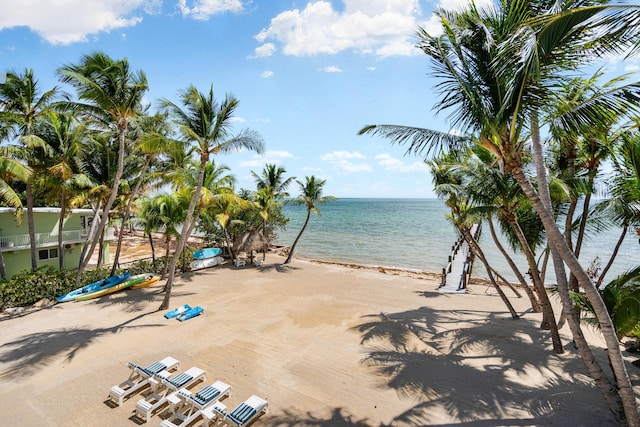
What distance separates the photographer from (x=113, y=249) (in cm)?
2689

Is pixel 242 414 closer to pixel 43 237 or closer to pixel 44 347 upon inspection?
A: pixel 44 347

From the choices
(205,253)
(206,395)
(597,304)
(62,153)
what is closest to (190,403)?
(206,395)

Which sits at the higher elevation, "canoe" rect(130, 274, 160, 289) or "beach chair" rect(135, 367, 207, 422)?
"beach chair" rect(135, 367, 207, 422)

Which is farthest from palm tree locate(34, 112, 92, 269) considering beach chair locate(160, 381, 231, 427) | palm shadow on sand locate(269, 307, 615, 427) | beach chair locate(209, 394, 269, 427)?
palm shadow on sand locate(269, 307, 615, 427)

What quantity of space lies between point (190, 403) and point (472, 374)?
19.8ft

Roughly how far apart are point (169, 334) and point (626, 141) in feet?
37.6

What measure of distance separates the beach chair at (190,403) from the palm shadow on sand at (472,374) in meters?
1.21

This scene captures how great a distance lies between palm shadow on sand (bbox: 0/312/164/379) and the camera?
7.58 metres

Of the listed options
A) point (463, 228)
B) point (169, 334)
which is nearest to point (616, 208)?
point (463, 228)

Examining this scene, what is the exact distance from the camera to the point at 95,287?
1328 centimetres

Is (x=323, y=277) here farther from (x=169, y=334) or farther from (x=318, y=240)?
(x=318, y=240)

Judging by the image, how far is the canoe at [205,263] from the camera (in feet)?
61.3

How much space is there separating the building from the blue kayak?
6.92 metres

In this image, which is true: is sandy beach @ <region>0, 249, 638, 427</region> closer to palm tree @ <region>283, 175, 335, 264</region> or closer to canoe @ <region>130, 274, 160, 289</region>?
canoe @ <region>130, 274, 160, 289</region>
